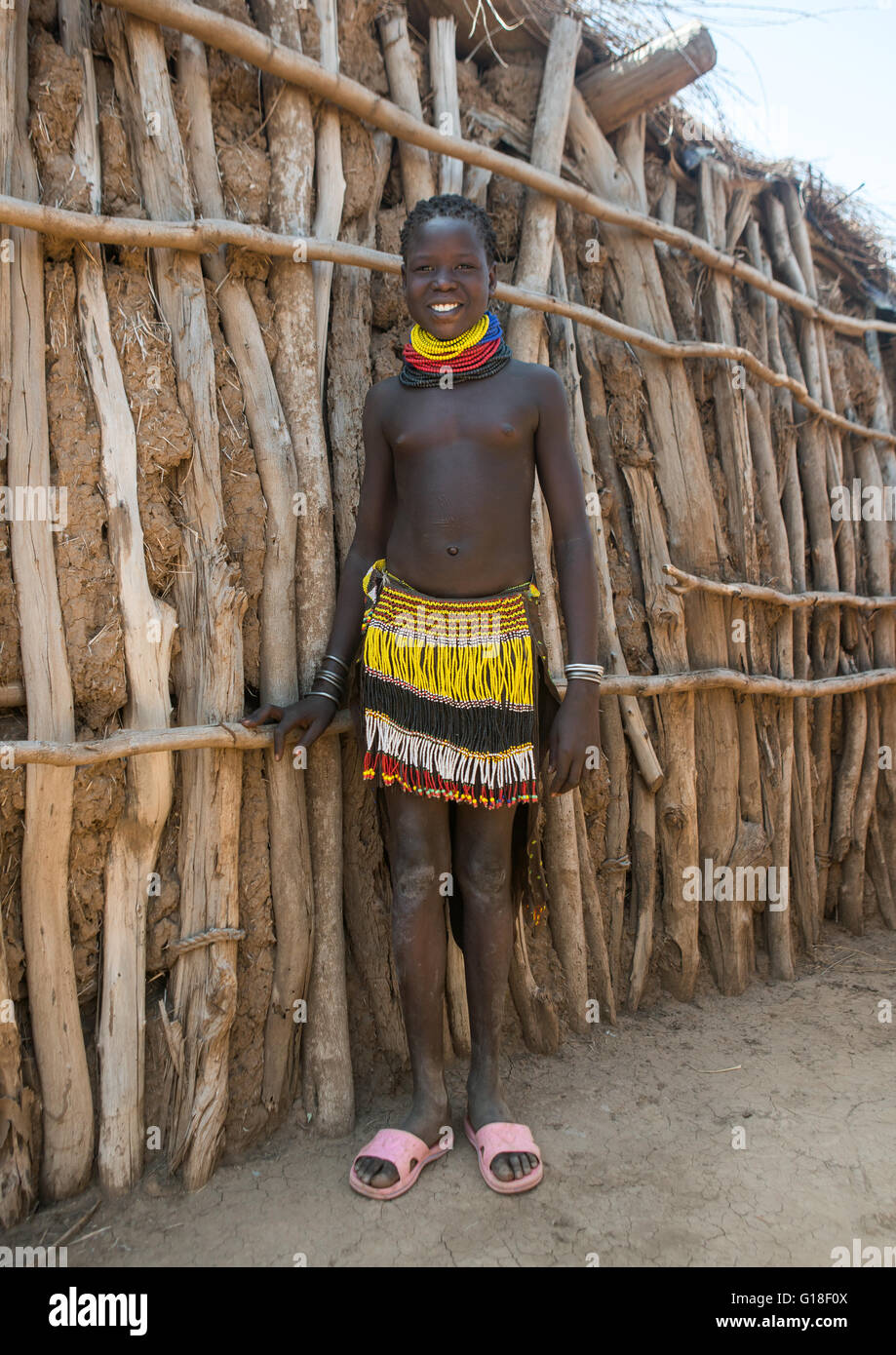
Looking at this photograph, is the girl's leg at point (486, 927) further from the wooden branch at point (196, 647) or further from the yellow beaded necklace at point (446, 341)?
the yellow beaded necklace at point (446, 341)

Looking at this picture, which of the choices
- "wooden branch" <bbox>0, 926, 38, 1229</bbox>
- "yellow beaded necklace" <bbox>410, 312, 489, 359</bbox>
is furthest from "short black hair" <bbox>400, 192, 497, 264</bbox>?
"wooden branch" <bbox>0, 926, 38, 1229</bbox>

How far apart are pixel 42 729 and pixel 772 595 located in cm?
267

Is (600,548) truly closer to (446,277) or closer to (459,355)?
(459,355)

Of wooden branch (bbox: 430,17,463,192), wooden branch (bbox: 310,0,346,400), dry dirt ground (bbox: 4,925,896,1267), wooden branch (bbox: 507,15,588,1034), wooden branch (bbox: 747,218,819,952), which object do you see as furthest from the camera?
wooden branch (bbox: 747,218,819,952)

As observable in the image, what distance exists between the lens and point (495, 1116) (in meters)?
2.38

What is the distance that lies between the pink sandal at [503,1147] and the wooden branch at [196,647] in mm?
650

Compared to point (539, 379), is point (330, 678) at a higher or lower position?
lower

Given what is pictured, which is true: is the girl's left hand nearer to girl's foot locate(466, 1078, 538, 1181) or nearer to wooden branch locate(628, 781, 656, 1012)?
girl's foot locate(466, 1078, 538, 1181)

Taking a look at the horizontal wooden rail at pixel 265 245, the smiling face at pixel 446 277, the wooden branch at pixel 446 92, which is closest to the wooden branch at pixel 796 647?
the horizontal wooden rail at pixel 265 245

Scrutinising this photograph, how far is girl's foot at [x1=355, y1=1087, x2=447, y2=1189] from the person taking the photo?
2.21 metres

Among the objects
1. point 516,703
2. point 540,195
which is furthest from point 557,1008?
point 540,195

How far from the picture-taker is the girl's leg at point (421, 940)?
241 cm

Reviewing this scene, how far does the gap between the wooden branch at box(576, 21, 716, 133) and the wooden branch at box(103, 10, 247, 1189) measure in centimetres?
181

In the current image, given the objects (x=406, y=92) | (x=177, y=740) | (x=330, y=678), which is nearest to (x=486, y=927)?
(x=330, y=678)
